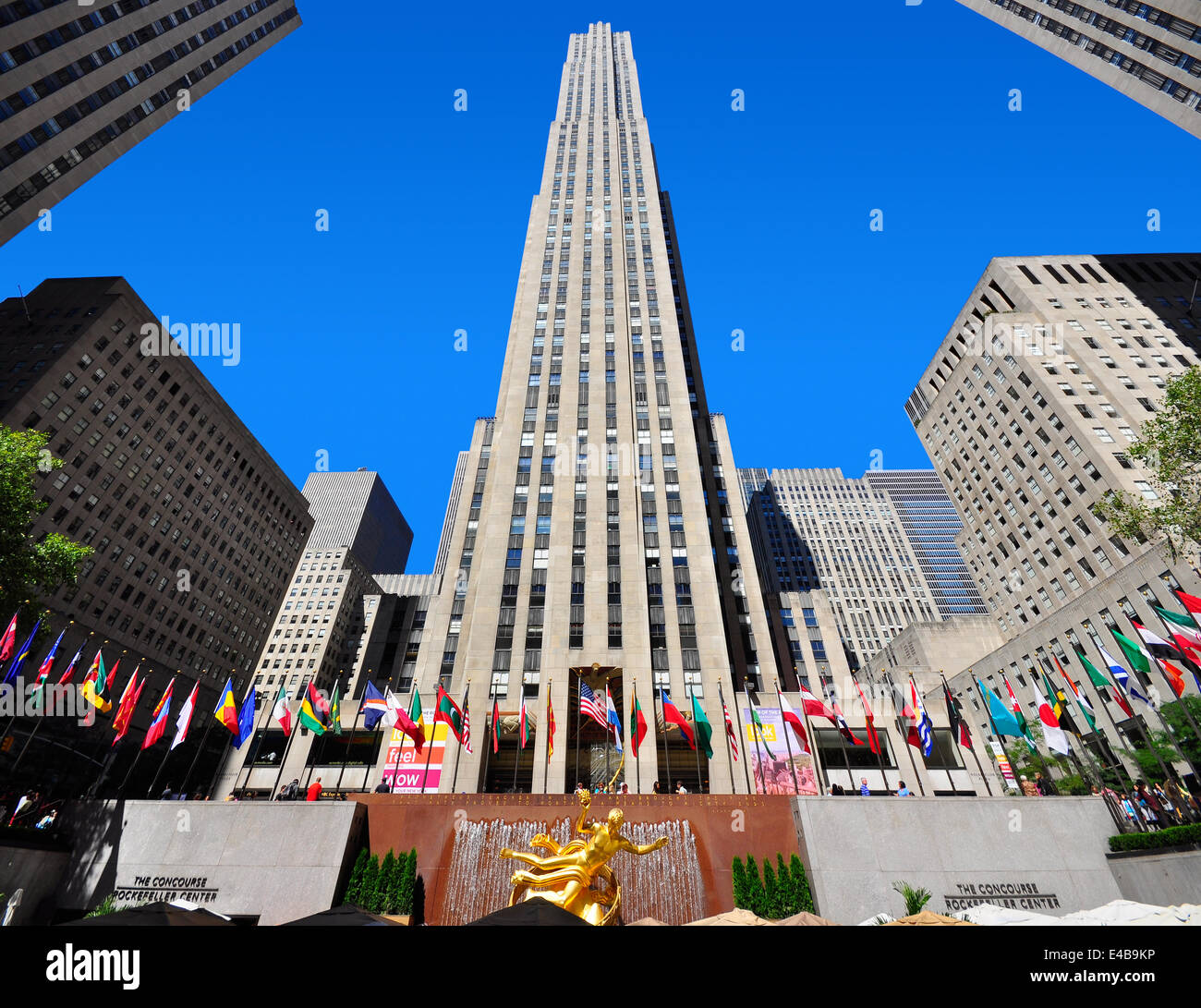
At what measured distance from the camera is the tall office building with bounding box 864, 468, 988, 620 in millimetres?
147125

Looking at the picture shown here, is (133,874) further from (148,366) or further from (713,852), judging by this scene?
(148,366)

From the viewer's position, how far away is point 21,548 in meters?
35.6

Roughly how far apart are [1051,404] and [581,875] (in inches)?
3328

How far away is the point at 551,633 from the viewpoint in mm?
54375

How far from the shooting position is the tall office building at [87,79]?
58.4 metres

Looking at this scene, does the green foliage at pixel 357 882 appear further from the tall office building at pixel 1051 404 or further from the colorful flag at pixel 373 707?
the tall office building at pixel 1051 404

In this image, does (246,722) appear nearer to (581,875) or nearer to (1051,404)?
(581,875)

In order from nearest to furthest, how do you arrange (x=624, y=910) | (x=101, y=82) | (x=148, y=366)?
(x=624, y=910) → (x=101, y=82) → (x=148, y=366)

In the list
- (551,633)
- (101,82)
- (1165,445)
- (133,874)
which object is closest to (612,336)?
(551,633)

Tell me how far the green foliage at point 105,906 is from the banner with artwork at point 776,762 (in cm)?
3419

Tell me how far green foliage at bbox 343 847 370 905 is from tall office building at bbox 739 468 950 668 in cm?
11220

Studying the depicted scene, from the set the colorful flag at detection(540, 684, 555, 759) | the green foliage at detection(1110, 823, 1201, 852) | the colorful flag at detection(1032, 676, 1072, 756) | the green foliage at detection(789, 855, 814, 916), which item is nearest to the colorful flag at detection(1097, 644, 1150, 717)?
the colorful flag at detection(1032, 676, 1072, 756)
